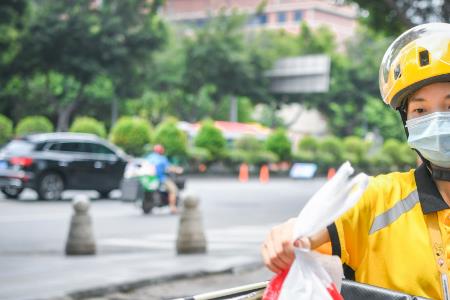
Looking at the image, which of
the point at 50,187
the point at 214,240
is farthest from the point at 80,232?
the point at 50,187

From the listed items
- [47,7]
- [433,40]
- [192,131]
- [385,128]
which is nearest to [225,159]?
[192,131]

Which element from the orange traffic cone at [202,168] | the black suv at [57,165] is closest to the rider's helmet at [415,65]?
the black suv at [57,165]

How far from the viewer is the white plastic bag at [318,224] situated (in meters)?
1.45

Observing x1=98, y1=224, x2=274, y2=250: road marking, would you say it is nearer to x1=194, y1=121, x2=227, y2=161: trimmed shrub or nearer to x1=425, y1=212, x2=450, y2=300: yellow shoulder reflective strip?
x1=425, y1=212, x2=450, y2=300: yellow shoulder reflective strip

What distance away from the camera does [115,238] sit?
12250 mm

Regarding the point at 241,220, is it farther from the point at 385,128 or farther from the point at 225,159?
the point at 385,128

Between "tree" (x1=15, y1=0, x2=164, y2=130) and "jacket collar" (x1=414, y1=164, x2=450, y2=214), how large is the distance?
3730cm

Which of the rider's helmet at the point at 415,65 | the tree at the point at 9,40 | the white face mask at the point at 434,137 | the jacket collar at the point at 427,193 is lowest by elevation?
the jacket collar at the point at 427,193

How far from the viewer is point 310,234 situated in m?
1.50

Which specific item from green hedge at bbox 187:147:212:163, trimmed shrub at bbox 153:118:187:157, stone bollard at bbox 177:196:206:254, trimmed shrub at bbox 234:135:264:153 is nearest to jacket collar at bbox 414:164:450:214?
stone bollard at bbox 177:196:206:254

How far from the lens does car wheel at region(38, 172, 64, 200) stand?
62.3ft

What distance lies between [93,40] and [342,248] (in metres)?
39.0

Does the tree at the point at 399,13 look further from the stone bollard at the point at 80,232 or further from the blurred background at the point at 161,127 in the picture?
the stone bollard at the point at 80,232

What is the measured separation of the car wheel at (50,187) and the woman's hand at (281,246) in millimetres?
17907
